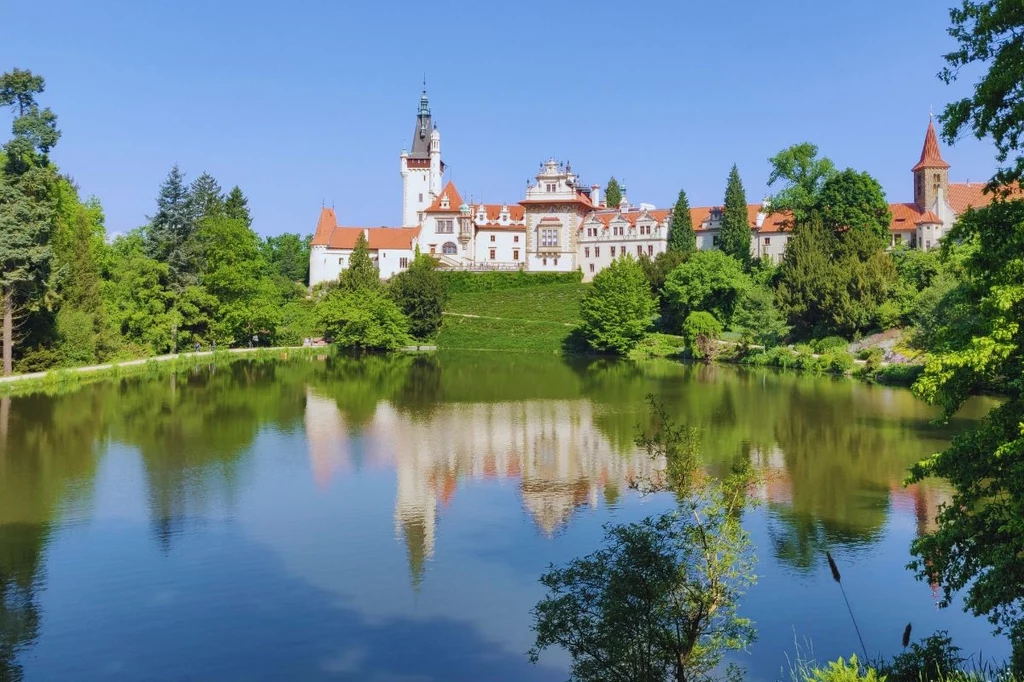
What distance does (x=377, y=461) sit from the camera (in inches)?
875

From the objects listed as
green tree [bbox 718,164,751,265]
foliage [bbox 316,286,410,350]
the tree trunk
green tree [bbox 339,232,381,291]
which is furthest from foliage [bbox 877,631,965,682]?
green tree [bbox 718,164,751,265]

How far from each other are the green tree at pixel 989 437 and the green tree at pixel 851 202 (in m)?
47.0

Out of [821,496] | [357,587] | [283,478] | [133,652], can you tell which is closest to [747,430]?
[821,496]

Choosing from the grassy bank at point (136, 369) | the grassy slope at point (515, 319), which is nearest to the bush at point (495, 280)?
the grassy slope at point (515, 319)

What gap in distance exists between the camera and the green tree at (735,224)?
63.9m

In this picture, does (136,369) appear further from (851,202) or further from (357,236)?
(851,202)

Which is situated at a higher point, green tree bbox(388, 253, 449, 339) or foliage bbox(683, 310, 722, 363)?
green tree bbox(388, 253, 449, 339)

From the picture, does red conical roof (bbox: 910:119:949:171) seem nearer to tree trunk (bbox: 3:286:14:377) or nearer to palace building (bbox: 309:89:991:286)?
palace building (bbox: 309:89:991:286)

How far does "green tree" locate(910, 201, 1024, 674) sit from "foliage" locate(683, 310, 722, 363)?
40.6 meters

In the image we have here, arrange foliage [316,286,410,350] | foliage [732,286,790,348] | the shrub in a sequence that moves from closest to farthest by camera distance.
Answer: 1. the shrub
2. foliage [732,286,790,348]
3. foliage [316,286,410,350]

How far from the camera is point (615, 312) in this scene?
53688 mm

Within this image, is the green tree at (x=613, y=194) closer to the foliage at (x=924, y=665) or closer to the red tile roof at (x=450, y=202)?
the red tile roof at (x=450, y=202)

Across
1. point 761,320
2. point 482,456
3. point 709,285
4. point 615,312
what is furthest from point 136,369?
point 709,285

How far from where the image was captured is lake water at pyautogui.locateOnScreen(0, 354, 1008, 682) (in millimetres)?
11656
